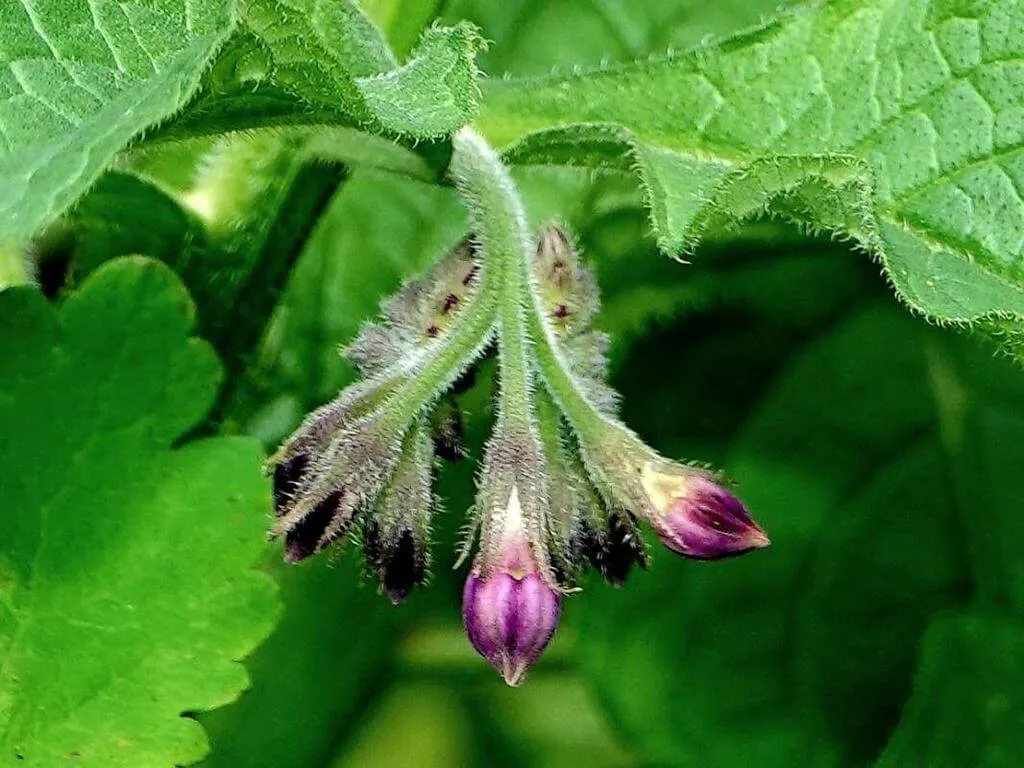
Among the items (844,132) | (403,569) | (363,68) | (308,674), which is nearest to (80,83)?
(363,68)

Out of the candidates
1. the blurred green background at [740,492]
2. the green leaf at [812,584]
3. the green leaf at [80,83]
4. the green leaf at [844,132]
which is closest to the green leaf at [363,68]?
the green leaf at [80,83]

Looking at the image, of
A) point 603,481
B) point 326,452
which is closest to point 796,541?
point 603,481

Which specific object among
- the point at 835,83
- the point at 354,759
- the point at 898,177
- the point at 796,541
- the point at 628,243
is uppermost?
the point at 628,243

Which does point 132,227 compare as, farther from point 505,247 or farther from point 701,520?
point 701,520

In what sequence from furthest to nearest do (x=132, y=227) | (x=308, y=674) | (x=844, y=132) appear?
(x=308, y=674), (x=132, y=227), (x=844, y=132)

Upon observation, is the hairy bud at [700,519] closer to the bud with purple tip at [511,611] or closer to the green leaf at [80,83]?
the bud with purple tip at [511,611]

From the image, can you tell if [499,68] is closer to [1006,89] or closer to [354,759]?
[1006,89]

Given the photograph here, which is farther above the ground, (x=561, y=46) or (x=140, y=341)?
(x=561, y=46)
